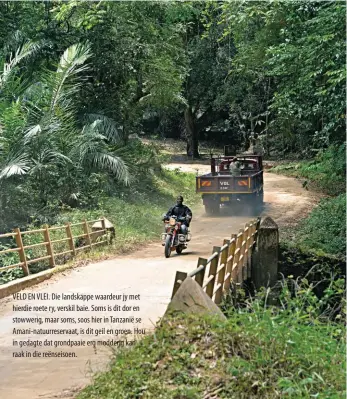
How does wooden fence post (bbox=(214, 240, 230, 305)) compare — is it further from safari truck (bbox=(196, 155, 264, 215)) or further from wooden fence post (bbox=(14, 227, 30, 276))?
safari truck (bbox=(196, 155, 264, 215))

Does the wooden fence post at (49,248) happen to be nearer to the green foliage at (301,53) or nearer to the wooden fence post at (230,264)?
the wooden fence post at (230,264)

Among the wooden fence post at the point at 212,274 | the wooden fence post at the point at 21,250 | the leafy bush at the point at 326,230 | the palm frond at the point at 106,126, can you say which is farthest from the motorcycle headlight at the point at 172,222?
the palm frond at the point at 106,126

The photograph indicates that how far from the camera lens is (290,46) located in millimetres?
15312

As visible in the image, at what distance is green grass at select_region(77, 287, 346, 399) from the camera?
5.21 metres

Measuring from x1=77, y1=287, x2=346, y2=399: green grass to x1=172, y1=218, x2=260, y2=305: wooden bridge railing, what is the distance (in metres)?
0.78

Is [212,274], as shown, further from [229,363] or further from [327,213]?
[327,213]

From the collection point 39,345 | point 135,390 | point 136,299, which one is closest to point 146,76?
point 136,299

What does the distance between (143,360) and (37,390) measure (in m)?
1.16

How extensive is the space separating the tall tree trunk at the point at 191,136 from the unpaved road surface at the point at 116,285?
13809 millimetres

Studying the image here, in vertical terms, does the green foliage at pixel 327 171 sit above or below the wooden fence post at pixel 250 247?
above

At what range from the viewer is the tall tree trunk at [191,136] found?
35062 mm

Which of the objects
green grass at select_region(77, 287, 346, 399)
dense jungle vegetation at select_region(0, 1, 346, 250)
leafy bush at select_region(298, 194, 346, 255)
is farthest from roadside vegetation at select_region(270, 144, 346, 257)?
green grass at select_region(77, 287, 346, 399)

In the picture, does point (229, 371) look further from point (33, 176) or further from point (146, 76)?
point (146, 76)

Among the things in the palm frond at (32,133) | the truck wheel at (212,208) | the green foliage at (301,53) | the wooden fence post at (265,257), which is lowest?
the wooden fence post at (265,257)
